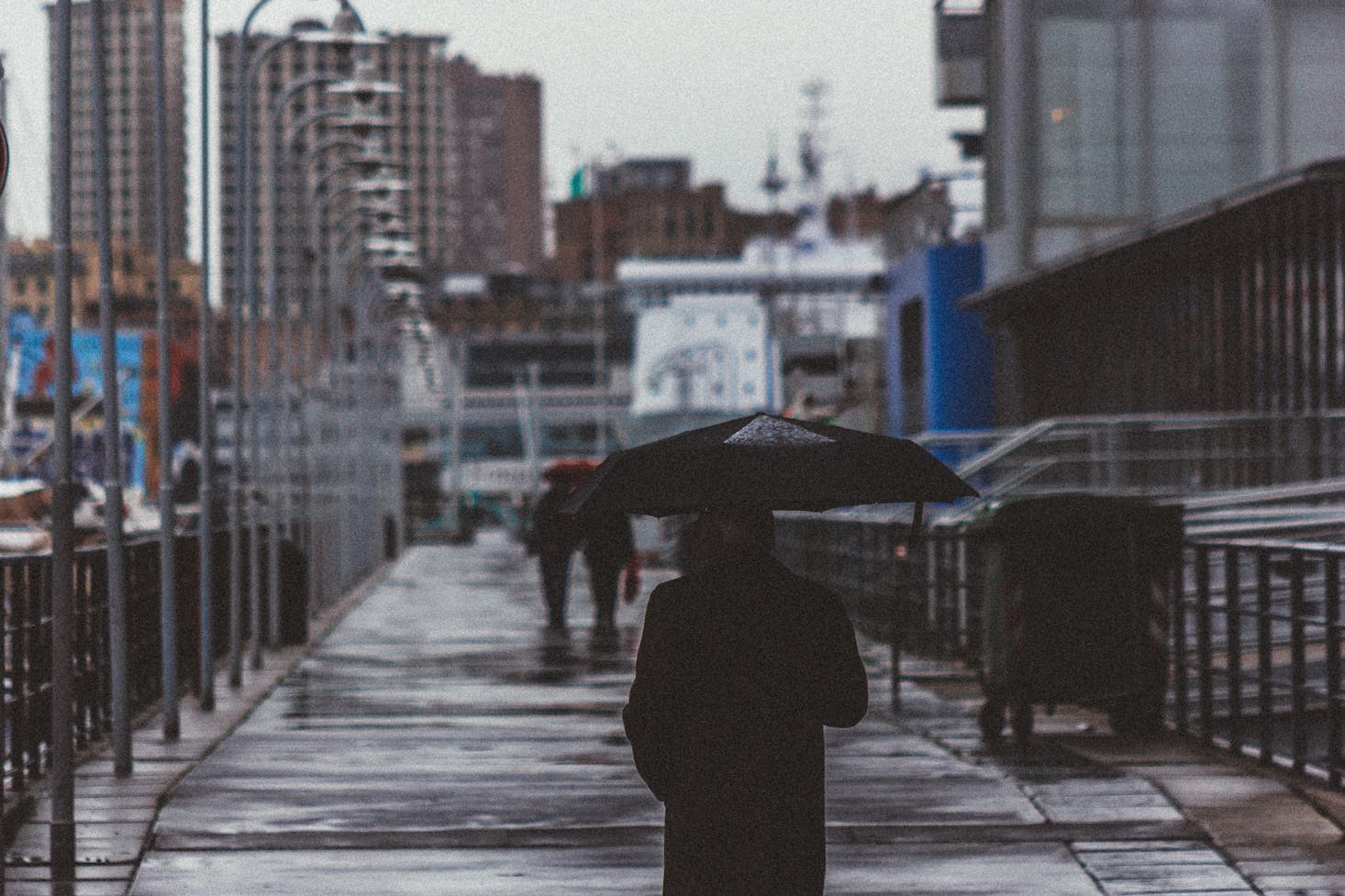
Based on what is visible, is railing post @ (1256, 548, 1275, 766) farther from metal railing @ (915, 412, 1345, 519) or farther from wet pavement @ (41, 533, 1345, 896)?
metal railing @ (915, 412, 1345, 519)

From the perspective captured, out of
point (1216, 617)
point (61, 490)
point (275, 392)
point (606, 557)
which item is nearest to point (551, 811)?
point (61, 490)

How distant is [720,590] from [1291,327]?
69.1 ft

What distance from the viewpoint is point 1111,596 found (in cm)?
1259

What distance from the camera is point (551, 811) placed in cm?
1069

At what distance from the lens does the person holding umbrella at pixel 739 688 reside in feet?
19.1

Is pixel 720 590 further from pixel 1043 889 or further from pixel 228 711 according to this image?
pixel 228 711

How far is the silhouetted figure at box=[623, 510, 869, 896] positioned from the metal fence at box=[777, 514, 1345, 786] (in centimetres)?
522

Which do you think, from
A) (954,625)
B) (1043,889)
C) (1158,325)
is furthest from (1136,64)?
(1043,889)

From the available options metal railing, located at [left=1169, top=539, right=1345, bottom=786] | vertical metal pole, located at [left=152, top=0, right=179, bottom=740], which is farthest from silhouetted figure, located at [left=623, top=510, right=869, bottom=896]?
vertical metal pole, located at [left=152, top=0, right=179, bottom=740]

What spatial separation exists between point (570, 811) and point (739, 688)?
502cm

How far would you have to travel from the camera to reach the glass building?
34.0 meters

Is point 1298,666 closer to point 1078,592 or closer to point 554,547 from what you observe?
point 1078,592

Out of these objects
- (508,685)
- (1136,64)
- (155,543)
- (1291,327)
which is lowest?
(508,685)

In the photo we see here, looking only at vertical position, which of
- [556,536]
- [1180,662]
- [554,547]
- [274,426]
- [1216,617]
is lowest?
[1216,617]
